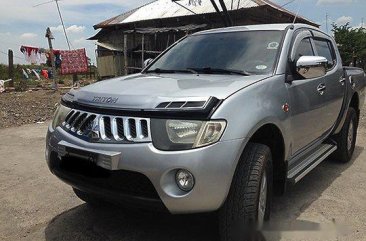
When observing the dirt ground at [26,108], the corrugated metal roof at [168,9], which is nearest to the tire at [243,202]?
the dirt ground at [26,108]

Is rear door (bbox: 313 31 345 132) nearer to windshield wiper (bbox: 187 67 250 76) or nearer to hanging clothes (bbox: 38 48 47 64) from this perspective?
windshield wiper (bbox: 187 67 250 76)

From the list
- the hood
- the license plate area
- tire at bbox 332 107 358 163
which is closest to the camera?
the license plate area

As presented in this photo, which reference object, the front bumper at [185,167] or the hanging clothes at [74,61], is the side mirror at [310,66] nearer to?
the front bumper at [185,167]

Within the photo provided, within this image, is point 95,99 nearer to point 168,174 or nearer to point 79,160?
point 79,160

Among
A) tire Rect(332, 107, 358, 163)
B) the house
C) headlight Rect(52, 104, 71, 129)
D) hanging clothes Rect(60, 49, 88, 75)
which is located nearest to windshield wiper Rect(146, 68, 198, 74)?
headlight Rect(52, 104, 71, 129)

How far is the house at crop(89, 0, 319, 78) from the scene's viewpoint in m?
17.6

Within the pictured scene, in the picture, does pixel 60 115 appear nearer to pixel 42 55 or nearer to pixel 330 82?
pixel 330 82

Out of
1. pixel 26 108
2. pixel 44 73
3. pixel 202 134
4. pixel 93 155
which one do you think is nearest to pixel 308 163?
pixel 202 134

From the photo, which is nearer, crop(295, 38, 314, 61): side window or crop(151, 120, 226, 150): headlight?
crop(151, 120, 226, 150): headlight

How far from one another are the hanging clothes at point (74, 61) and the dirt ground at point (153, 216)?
13106 millimetres

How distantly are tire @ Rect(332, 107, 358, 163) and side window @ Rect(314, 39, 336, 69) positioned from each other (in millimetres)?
784

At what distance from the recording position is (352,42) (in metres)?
29.3

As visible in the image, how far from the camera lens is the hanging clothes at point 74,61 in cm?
1745

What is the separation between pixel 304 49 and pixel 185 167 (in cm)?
224
